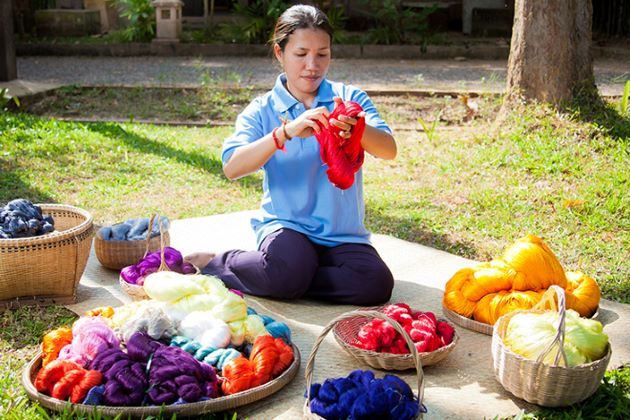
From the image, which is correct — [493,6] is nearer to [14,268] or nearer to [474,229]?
[474,229]

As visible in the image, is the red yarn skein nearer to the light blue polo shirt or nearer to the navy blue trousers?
the navy blue trousers

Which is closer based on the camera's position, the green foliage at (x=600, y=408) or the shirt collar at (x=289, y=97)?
the green foliage at (x=600, y=408)

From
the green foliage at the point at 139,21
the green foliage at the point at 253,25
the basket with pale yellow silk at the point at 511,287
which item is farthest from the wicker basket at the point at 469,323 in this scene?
the green foliage at the point at 139,21

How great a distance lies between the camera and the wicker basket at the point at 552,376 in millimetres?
2639

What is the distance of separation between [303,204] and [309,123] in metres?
0.66

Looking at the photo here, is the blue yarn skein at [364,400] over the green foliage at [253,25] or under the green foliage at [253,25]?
under

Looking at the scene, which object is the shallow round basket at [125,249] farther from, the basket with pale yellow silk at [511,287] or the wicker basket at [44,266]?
the basket with pale yellow silk at [511,287]

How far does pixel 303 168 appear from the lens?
3652 millimetres

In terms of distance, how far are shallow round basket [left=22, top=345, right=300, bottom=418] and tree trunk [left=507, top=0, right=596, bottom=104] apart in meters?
4.28

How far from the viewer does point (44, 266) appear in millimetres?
3449

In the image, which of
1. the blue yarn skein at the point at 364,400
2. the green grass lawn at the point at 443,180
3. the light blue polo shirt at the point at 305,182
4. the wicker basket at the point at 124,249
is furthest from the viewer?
the green grass lawn at the point at 443,180

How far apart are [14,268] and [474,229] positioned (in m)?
2.69

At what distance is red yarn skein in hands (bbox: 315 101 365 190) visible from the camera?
10.2 ft

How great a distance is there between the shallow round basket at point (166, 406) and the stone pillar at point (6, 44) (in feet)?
21.4
